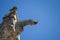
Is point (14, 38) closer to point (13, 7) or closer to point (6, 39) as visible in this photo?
point (6, 39)

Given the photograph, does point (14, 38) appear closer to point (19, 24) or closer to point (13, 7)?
point (19, 24)

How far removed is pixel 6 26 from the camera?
1973cm

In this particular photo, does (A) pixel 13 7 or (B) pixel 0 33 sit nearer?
(B) pixel 0 33

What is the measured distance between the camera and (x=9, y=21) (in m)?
20.2

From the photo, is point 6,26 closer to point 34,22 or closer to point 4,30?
point 4,30

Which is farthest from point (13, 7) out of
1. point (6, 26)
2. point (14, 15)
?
point (6, 26)

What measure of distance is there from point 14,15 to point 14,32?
1.87 metres

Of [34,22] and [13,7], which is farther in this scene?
[13,7]

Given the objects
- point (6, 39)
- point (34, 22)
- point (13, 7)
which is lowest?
point (6, 39)

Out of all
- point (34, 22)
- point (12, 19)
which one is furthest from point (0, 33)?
point (34, 22)

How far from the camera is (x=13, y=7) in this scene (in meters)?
21.9

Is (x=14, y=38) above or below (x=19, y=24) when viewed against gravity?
below

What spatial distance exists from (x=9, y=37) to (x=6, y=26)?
996mm

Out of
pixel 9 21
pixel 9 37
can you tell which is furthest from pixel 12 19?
pixel 9 37
